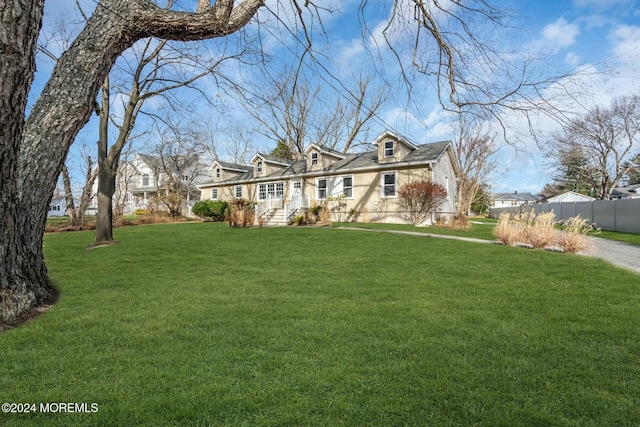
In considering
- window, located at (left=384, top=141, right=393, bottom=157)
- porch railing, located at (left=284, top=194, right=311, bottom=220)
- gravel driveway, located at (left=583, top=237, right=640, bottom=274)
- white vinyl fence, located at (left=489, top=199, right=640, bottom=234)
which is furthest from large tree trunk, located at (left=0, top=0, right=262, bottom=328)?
window, located at (left=384, top=141, right=393, bottom=157)

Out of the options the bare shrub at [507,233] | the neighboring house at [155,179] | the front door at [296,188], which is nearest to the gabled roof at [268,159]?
the front door at [296,188]

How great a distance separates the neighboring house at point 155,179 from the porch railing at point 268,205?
31.0 feet

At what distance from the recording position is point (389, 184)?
18.8 metres

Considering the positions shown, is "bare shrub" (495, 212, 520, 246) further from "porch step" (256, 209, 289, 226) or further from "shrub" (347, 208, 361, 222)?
"porch step" (256, 209, 289, 226)

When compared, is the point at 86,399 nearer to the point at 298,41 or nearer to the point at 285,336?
the point at 285,336

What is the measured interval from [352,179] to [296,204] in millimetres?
3784

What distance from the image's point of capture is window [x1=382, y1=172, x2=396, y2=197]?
18.7m

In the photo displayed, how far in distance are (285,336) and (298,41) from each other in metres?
3.61

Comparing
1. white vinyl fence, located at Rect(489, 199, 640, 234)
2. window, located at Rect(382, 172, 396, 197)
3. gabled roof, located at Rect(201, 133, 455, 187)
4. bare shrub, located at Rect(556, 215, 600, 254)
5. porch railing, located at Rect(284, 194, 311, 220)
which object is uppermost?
gabled roof, located at Rect(201, 133, 455, 187)

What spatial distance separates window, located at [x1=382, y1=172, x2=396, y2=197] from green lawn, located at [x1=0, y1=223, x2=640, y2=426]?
12993mm

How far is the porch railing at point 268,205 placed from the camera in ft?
69.3

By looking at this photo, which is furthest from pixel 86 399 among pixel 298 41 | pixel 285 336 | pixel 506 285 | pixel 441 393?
pixel 506 285

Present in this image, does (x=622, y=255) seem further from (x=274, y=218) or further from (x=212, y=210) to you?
(x=212, y=210)

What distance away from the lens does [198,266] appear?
6.91m
